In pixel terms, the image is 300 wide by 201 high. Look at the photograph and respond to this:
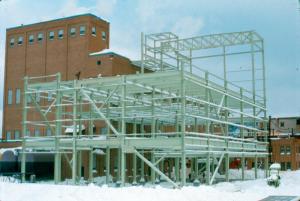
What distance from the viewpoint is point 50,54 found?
160ft

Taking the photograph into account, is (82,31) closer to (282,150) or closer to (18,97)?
(18,97)

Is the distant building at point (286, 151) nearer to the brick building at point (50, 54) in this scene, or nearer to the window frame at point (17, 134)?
the brick building at point (50, 54)

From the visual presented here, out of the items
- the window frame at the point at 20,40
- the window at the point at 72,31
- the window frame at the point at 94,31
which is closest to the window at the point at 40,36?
the window frame at the point at 20,40

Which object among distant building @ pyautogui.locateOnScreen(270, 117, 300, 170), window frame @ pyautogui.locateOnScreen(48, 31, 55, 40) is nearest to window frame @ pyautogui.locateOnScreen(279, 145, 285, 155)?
distant building @ pyautogui.locateOnScreen(270, 117, 300, 170)

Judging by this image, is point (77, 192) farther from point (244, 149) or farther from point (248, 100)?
point (248, 100)

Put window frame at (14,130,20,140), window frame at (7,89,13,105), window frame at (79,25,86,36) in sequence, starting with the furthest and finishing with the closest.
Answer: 1. window frame at (7,89,13,105)
2. window frame at (14,130,20,140)
3. window frame at (79,25,86,36)

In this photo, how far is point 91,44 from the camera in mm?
46719

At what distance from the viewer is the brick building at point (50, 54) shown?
46.0 meters

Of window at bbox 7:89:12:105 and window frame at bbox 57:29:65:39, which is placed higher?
window frame at bbox 57:29:65:39

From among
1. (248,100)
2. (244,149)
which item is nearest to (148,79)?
(244,149)

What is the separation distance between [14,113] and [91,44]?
11016 mm

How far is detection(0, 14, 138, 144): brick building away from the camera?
46.0 m

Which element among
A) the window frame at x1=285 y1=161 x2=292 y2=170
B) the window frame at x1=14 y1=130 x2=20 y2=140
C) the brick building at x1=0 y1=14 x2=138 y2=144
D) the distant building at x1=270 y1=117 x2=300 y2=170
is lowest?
the window frame at x1=285 y1=161 x2=292 y2=170

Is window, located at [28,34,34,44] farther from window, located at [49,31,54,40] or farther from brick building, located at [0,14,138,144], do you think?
window, located at [49,31,54,40]
